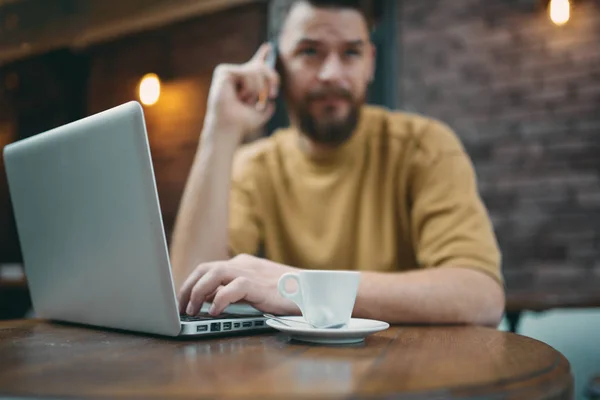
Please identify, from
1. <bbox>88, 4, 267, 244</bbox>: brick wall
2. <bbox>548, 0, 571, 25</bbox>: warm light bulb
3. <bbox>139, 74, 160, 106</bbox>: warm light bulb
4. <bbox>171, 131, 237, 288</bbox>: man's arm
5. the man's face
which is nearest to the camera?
<bbox>171, 131, 237, 288</bbox>: man's arm

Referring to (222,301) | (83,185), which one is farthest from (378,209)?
(83,185)

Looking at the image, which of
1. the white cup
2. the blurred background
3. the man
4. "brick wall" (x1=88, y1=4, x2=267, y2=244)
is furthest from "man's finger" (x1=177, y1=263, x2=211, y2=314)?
"brick wall" (x1=88, y1=4, x2=267, y2=244)

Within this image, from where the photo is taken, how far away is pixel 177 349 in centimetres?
64

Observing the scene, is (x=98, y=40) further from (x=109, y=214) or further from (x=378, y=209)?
(x=109, y=214)

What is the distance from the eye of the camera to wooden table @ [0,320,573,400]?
435 mm

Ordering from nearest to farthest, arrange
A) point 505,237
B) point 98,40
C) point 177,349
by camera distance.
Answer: point 177,349 < point 505,237 < point 98,40

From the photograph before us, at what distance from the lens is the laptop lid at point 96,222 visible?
2.15 feet

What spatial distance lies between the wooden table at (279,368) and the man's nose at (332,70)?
0.99 meters

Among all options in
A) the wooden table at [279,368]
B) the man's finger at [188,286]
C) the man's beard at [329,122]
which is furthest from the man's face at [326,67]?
the wooden table at [279,368]

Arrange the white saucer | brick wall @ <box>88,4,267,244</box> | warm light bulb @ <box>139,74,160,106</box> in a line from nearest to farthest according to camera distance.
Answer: the white saucer < brick wall @ <box>88,4,267,244</box> < warm light bulb @ <box>139,74,160,106</box>

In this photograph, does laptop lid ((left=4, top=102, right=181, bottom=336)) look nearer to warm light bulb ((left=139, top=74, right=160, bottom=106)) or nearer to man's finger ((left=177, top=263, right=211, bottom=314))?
man's finger ((left=177, top=263, right=211, bottom=314))

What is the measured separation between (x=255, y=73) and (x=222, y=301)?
0.95m

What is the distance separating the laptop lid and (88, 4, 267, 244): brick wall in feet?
8.75

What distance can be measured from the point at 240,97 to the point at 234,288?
2.94 ft
